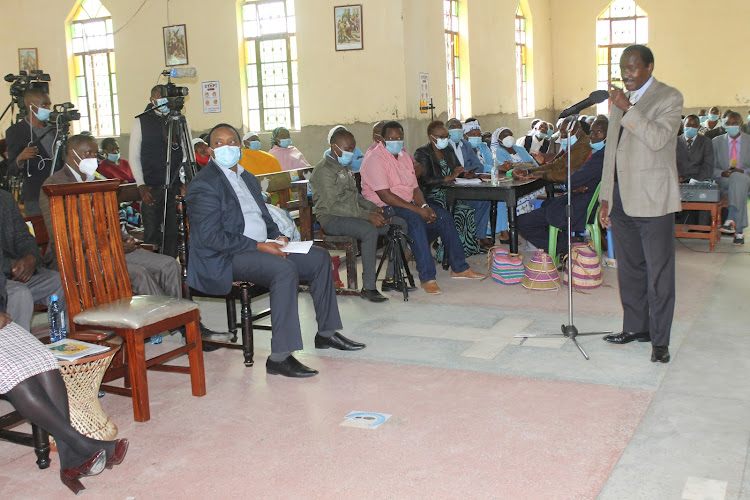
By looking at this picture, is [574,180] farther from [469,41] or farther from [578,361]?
[469,41]

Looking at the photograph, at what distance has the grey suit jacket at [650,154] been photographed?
3818mm

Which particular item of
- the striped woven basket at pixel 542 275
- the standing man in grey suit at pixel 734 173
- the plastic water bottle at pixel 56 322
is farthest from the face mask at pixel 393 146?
the standing man in grey suit at pixel 734 173

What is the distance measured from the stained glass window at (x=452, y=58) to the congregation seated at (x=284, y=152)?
333 cm

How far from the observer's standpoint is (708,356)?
13.3 feet

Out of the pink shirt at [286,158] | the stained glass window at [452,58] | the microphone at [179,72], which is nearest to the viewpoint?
the microphone at [179,72]

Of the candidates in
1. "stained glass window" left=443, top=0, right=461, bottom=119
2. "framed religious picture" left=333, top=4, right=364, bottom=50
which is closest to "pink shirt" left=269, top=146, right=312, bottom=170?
"framed religious picture" left=333, top=4, right=364, bottom=50

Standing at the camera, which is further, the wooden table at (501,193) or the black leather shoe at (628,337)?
the wooden table at (501,193)

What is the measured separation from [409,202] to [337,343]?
6.63 ft

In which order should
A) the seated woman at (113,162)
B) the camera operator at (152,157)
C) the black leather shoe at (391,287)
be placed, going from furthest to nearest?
the seated woman at (113,162)
the black leather shoe at (391,287)
the camera operator at (152,157)

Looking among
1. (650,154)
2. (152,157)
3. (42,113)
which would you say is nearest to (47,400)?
(650,154)

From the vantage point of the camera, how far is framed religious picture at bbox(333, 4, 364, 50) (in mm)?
9789

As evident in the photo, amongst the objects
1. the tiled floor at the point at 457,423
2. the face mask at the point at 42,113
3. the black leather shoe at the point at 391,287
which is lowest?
the tiled floor at the point at 457,423

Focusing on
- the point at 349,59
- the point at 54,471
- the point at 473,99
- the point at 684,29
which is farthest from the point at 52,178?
the point at 684,29

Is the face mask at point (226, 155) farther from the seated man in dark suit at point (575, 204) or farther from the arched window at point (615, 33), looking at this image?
the arched window at point (615, 33)
